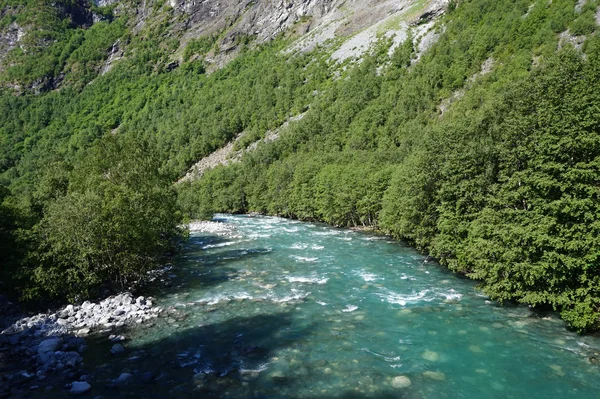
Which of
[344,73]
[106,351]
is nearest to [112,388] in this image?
[106,351]

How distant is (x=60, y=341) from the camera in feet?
57.6

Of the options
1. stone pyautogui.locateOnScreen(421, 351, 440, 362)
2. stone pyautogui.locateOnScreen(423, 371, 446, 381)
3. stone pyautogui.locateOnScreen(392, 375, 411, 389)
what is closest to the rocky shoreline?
stone pyautogui.locateOnScreen(392, 375, 411, 389)

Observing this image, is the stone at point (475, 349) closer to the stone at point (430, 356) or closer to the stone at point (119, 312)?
the stone at point (430, 356)

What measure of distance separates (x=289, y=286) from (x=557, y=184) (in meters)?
17.8

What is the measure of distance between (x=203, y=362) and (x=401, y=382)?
8.43m

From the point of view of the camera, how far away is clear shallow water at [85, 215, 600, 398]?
14.1 meters

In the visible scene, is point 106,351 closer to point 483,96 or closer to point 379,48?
point 483,96

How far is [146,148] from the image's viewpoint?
42656mm

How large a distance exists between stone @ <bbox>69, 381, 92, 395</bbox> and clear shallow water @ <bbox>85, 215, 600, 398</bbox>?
42cm

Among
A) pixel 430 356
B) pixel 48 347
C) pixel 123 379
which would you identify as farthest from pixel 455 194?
pixel 48 347

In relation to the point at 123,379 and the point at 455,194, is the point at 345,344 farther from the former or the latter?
→ the point at 455,194

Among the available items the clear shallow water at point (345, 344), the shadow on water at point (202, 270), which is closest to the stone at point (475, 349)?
the clear shallow water at point (345, 344)

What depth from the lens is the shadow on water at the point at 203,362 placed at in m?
14.1

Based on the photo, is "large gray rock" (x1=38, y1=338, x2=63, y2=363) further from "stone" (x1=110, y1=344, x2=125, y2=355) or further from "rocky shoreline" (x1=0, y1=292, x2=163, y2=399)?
"stone" (x1=110, y1=344, x2=125, y2=355)
